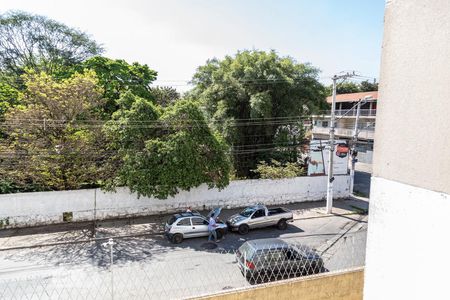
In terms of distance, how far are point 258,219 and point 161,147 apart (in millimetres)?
5770

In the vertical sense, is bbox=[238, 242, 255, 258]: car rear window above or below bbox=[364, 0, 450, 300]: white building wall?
below

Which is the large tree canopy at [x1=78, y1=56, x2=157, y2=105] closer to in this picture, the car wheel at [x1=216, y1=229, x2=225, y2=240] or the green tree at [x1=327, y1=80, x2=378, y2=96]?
the car wheel at [x1=216, y1=229, x2=225, y2=240]

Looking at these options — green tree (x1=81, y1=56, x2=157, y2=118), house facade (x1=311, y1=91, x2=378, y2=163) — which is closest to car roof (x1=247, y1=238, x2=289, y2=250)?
green tree (x1=81, y1=56, x2=157, y2=118)

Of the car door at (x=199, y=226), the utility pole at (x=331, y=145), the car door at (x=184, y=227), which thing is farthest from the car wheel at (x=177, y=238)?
the utility pole at (x=331, y=145)

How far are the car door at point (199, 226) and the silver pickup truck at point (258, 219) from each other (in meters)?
1.44

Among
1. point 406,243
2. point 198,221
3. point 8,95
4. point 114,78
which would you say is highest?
point 114,78

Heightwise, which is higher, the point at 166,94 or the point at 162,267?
the point at 166,94

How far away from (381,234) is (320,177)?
18397mm

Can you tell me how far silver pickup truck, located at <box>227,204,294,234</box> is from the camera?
45.0 feet

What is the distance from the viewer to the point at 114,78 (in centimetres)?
2150

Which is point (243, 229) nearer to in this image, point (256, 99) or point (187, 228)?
point (187, 228)

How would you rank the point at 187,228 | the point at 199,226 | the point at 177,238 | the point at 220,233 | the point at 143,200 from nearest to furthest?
1. the point at 177,238
2. the point at 187,228
3. the point at 199,226
4. the point at 220,233
5. the point at 143,200

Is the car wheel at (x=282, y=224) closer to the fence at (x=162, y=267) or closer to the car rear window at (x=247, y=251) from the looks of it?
the fence at (x=162, y=267)

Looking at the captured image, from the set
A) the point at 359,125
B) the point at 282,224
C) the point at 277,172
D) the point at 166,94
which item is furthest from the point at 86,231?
the point at 359,125
